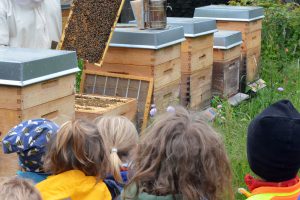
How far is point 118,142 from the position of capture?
309 cm

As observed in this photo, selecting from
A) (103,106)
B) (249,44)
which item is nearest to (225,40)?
(249,44)

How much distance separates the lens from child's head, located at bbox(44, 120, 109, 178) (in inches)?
108

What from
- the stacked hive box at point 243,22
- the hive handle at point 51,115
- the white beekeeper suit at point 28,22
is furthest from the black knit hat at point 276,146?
the stacked hive box at point 243,22

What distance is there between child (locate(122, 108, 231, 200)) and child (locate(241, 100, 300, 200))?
0.16 meters

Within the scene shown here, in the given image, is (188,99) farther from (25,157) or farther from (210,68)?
(25,157)

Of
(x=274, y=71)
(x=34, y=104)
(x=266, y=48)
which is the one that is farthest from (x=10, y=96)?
(x=266, y=48)

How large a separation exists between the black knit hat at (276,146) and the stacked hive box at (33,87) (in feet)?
5.46

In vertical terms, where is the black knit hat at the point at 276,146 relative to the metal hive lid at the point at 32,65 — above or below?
below

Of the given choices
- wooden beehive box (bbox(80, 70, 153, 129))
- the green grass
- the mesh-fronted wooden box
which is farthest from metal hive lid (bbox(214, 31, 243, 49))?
wooden beehive box (bbox(80, 70, 153, 129))

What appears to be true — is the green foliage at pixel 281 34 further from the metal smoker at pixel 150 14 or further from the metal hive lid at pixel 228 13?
the metal smoker at pixel 150 14

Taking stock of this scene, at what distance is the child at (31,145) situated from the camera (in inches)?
113

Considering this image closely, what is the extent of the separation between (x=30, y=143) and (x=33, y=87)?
922 millimetres

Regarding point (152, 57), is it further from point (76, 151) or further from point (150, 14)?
point (76, 151)

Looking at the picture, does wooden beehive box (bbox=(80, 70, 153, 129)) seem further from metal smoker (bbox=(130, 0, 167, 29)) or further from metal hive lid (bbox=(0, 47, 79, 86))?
metal hive lid (bbox=(0, 47, 79, 86))
